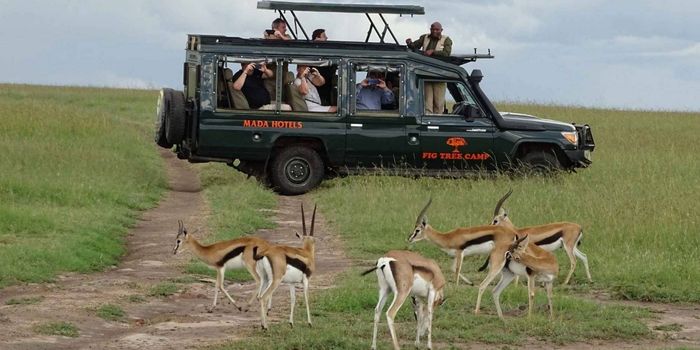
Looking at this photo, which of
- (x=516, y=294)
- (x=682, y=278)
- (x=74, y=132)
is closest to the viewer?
(x=516, y=294)

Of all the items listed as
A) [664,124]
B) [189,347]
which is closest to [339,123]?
[189,347]

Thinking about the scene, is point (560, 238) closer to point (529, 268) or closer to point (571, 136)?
point (529, 268)

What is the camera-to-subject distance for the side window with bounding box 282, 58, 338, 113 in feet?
55.7

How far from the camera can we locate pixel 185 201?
17.0 m

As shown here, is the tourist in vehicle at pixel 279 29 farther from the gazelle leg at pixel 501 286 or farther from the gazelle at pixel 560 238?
the gazelle leg at pixel 501 286

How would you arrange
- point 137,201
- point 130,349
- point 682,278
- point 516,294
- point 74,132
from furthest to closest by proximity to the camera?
1. point 74,132
2. point 137,201
3. point 682,278
4. point 516,294
5. point 130,349

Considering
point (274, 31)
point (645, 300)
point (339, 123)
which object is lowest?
point (645, 300)

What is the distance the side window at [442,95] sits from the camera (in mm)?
17328

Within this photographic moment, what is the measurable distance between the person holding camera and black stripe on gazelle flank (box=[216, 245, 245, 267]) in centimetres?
785

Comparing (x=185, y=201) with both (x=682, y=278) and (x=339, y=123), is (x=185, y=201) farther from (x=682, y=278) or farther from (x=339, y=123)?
(x=682, y=278)

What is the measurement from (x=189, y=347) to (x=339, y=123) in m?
9.53

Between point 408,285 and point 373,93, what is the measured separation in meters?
9.85

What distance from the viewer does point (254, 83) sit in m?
17.2

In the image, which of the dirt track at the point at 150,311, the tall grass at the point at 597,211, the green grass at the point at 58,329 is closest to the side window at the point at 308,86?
the tall grass at the point at 597,211
